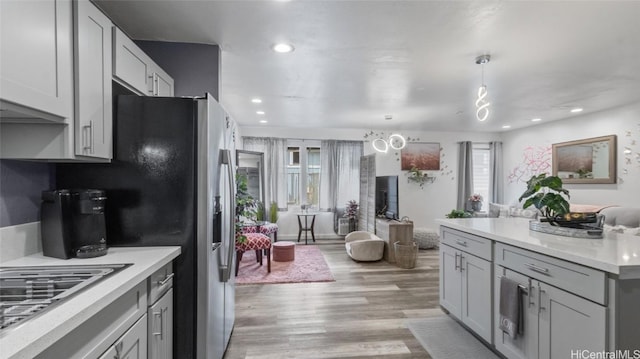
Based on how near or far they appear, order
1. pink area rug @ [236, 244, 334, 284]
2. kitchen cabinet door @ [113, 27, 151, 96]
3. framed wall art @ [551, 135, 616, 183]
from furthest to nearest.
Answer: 1. framed wall art @ [551, 135, 616, 183]
2. pink area rug @ [236, 244, 334, 284]
3. kitchen cabinet door @ [113, 27, 151, 96]

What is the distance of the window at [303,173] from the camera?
22.6 feet

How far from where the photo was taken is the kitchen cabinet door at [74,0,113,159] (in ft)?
4.72

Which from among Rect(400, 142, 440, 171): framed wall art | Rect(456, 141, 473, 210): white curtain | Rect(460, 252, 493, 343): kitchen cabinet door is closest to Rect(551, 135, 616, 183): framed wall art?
Rect(456, 141, 473, 210): white curtain

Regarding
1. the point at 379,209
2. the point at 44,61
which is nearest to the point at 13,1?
the point at 44,61

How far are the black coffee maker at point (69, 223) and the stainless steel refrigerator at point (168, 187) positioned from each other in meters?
0.20

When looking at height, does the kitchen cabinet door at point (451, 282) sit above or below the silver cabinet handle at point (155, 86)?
below

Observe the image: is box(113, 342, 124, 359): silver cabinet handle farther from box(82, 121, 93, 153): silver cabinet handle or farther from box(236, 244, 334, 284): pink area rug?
box(236, 244, 334, 284): pink area rug

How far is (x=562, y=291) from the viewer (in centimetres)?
172

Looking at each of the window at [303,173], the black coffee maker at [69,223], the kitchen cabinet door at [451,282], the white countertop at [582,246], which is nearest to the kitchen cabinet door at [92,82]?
the black coffee maker at [69,223]

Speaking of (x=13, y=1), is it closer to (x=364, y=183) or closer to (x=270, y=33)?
(x=270, y=33)

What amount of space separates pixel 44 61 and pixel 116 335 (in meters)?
1.17

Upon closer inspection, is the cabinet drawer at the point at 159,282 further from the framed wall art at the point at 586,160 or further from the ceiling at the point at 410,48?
the framed wall art at the point at 586,160

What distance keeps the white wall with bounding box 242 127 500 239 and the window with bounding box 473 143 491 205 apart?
0.22m

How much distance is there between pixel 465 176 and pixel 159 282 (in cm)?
696
